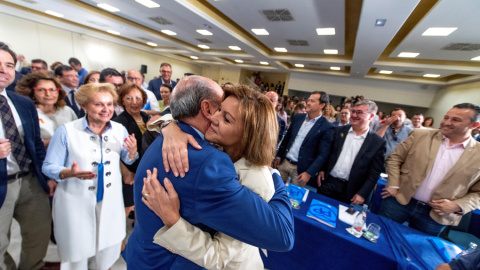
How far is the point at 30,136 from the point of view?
1.66 metres

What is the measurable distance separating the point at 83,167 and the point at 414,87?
53.2 feet

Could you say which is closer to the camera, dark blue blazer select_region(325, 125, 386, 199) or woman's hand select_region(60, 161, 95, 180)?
woman's hand select_region(60, 161, 95, 180)

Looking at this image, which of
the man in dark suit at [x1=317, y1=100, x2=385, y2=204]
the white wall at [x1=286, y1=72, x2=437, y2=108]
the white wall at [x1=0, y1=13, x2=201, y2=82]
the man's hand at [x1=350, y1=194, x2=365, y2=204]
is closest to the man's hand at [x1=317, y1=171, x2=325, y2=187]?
the man in dark suit at [x1=317, y1=100, x2=385, y2=204]

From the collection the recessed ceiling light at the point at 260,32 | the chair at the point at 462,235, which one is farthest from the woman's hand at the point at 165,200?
the recessed ceiling light at the point at 260,32

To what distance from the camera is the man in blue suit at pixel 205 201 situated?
2.42 ft

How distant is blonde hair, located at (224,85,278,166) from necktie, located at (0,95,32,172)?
6.37 ft

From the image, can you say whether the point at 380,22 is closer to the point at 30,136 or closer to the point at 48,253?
the point at 30,136

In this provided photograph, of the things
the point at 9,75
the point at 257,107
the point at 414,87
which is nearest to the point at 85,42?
the point at 9,75

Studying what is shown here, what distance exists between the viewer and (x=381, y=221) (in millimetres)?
1962

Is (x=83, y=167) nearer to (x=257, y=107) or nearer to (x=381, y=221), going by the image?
(x=257, y=107)

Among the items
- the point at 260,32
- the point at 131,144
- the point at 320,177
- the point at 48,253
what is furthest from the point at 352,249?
the point at 260,32

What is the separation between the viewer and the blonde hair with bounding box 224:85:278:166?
909mm

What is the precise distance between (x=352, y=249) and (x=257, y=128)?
151 cm

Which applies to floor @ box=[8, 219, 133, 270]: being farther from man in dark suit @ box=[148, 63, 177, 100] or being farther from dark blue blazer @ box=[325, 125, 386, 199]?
man in dark suit @ box=[148, 63, 177, 100]
